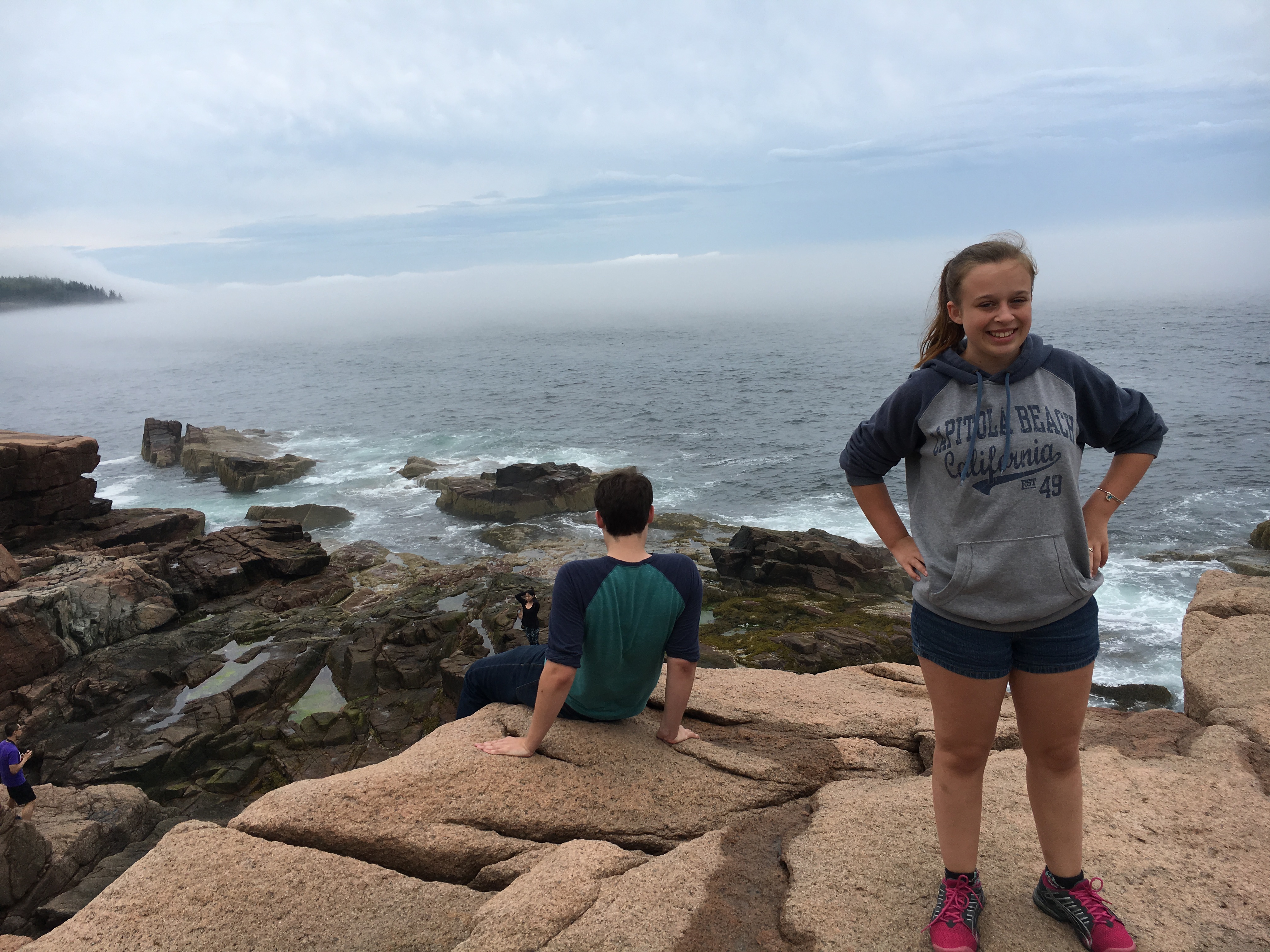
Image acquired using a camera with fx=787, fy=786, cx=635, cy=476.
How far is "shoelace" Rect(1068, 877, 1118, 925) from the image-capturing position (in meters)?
2.83

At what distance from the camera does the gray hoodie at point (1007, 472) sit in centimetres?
260

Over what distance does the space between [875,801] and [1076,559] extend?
181cm

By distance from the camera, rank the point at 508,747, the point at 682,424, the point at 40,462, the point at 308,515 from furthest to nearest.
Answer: the point at 682,424 < the point at 308,515 < the point at 40,462 < the point at 508,747

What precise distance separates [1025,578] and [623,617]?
78.4 inches

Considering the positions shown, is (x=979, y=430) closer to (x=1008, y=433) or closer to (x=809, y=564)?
(x=1008, y=433)

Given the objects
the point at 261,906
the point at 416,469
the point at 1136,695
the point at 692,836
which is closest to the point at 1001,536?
the point at 692,836

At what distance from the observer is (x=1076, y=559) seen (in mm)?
2688

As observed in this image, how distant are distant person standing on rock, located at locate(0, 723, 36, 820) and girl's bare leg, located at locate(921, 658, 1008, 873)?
33.3 feet

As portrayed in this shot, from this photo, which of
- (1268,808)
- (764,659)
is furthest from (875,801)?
(764,659)

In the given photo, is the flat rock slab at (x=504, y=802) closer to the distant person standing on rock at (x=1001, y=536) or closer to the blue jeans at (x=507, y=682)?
the blue jeans at (x=507, y=682)

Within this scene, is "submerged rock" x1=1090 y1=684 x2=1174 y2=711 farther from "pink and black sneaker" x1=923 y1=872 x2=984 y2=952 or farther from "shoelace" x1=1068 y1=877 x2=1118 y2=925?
"pink and black sneaker" x1=923 y1=872 x2=984 y2=952

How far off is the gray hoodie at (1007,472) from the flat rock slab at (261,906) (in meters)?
2.39

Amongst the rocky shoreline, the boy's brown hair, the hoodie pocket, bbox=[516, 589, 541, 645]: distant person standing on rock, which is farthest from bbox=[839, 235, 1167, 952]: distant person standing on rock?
bbox=[516, 589, 541, 645]: distant person standing on rock

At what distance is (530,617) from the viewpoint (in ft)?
44.3
